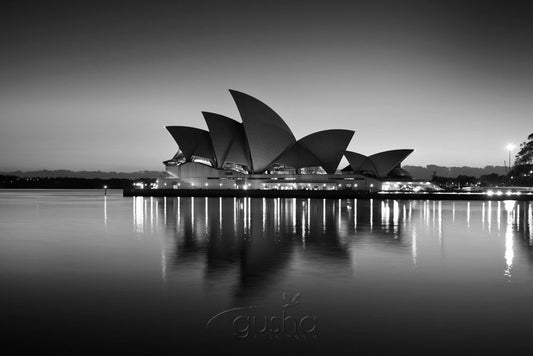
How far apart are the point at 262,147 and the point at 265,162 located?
345 centimetres

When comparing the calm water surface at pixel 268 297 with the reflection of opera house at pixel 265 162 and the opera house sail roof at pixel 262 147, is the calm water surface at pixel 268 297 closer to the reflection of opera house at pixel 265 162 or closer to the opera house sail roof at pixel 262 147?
the opera house sail roof at pixel 262 147

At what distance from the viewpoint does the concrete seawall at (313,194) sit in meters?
59.0

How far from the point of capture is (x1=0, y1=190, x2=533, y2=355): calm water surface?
590 centimetres

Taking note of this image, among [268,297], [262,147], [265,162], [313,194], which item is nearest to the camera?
[268,297]

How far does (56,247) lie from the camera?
1524 cm

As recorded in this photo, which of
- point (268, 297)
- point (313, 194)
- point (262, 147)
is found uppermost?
point (262, 147)

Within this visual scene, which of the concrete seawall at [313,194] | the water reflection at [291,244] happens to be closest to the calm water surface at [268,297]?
the water reflection at [291,244]

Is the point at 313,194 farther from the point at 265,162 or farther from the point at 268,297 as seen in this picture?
the point at 268,297

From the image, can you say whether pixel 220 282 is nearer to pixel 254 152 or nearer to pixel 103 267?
pixel 103 267

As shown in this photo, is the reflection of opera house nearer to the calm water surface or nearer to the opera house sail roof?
the opera house sail roof

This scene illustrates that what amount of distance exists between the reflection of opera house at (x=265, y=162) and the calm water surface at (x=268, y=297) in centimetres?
5555

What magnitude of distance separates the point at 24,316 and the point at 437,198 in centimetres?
5800

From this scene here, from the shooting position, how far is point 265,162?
72750 mm

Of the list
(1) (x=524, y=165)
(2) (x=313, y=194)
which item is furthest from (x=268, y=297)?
(1) (x=524, y=165)
